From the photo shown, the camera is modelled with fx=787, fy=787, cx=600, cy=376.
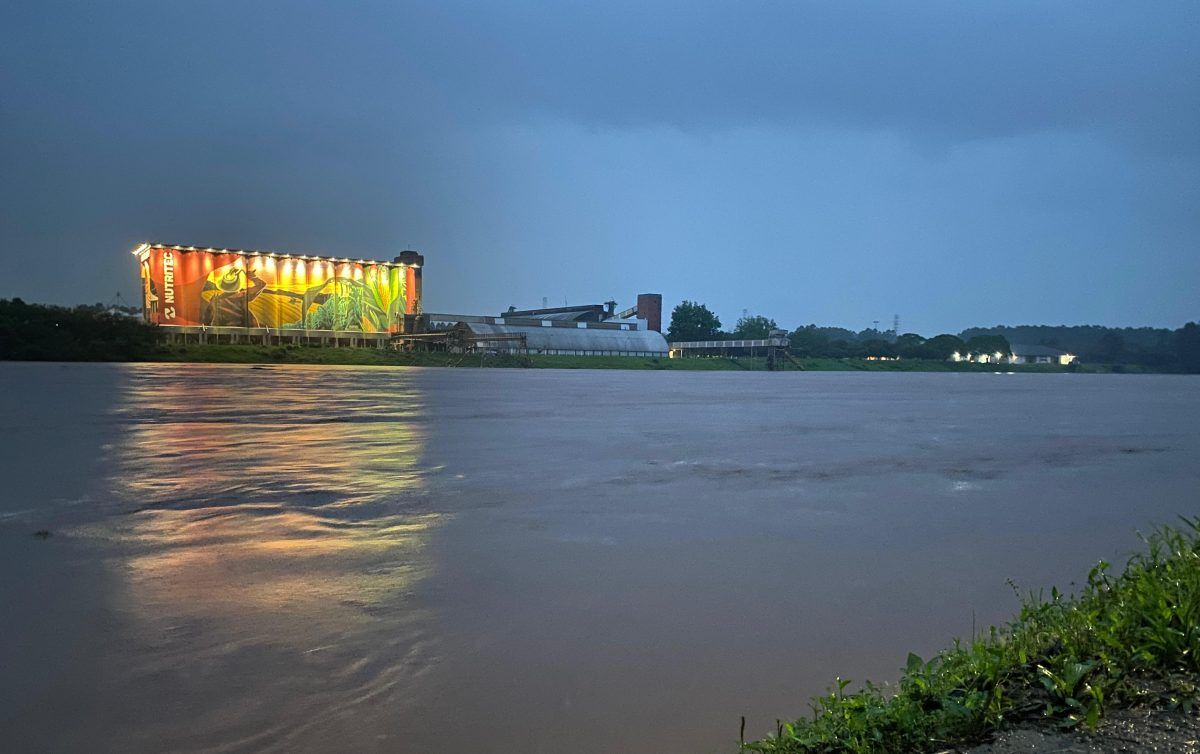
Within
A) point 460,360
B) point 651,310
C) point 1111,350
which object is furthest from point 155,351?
point 1111,350

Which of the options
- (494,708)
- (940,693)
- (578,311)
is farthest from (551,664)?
(578,311)

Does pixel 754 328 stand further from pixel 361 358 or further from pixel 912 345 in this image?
pixel 361 358

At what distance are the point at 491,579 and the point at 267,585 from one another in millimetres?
1438

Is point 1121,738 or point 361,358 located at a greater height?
point 361,358

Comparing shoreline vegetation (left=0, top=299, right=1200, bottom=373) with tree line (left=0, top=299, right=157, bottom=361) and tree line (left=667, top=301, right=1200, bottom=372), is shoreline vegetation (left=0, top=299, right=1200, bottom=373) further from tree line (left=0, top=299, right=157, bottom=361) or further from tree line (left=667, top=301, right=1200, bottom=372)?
tree line (left=667, top=301, right=1200, bottom=372)

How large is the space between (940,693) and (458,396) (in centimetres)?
2593

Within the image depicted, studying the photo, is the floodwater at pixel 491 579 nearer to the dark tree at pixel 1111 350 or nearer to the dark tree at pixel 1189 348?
the dark tree at pixel 1189 348

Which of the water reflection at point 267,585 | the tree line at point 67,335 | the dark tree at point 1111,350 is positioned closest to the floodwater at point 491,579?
the water reflection at point 267,585

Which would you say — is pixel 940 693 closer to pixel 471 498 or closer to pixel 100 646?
pixel 100 646

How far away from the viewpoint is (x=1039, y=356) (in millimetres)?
160875

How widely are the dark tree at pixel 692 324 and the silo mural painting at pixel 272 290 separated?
194 ft

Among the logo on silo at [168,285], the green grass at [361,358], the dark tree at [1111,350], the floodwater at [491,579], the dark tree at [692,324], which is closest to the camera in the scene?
the floodwater at [491,579]

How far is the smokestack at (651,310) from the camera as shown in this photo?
141 m

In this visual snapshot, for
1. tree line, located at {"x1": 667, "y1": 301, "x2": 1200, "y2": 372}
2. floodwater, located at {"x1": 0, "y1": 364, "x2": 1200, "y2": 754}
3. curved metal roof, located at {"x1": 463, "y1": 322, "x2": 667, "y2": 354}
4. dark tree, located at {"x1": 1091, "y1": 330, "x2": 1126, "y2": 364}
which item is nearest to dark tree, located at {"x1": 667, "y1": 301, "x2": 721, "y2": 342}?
tree line, located at {"x1": 667, "y1": 301, "x2": 1200, "y2": 372}
